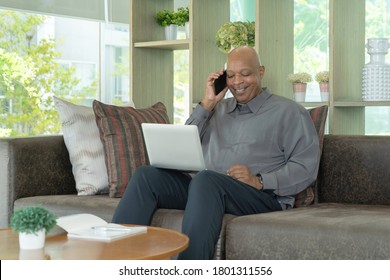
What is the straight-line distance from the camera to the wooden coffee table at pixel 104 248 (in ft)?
7.03

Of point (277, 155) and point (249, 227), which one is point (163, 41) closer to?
point (277, 155)

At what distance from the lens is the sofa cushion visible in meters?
3.63

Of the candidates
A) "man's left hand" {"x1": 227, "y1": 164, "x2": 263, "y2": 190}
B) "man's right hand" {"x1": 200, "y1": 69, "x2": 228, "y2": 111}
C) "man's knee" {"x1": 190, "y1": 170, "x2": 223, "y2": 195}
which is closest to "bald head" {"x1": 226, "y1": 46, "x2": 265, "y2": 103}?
"man's right hand" {"x1": 200, "y1": 69, "x2": 228, "y2": 111}

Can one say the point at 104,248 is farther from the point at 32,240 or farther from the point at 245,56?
the point at 245,56

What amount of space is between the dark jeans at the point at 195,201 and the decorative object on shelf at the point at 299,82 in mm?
1196

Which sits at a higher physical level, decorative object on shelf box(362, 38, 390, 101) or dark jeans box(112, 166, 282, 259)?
decorative object on shelf box(362, 38, 390, 101)

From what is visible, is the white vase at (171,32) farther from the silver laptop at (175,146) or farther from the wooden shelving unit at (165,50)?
the silver laptop at (175,146)

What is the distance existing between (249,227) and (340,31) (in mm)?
1677

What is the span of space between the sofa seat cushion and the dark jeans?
0.36 feet

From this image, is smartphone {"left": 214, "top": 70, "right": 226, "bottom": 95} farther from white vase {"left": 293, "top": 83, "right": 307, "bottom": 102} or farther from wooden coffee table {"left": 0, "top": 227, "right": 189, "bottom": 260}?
wooden coffee table {"left": 0, "top": 227, "right": 189, "bottom": 260}

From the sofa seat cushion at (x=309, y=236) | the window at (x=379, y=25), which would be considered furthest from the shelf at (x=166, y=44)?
the sofa seat cushion at (x=309, y=236)

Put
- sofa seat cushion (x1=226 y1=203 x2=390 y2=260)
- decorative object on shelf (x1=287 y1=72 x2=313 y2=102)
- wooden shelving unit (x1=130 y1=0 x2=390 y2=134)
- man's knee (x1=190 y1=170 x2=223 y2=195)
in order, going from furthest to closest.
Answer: decorative object on shelf (x1=287 y1=72 x2=313 y2=102) < wooden shelving unit (x1=130 y1=0 x2=390 y2=134) < man's knee (x1=190 y1=170 x2=223 y2=195) < sofa seat cushion (x1=226 y1=203 x2=390 y2=260)

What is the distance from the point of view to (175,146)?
3.05m
